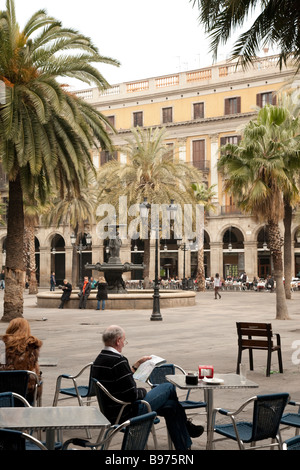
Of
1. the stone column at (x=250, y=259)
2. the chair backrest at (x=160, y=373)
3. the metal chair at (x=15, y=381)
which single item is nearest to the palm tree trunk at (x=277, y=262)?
the chair backrest at (x=160, y=373)

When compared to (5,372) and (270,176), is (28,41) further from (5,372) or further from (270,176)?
(5,372)

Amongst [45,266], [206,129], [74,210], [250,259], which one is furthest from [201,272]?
[45,266]

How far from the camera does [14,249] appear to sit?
1819 centimetres

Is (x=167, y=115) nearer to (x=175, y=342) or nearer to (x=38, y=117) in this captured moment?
(x=38, y=117)

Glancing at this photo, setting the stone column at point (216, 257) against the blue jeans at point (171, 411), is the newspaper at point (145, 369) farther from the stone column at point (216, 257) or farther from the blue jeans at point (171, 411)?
the stone column at point (216, 257)

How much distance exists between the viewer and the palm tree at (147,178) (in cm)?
3572

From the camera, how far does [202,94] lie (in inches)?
2146

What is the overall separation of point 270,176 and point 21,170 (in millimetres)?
7606

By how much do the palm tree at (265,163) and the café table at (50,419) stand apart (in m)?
15.2

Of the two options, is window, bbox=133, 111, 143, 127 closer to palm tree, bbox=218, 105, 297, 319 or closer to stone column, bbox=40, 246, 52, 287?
stone column, bbox=40, 246, 52, 287

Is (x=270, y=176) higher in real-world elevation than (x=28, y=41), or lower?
lower
